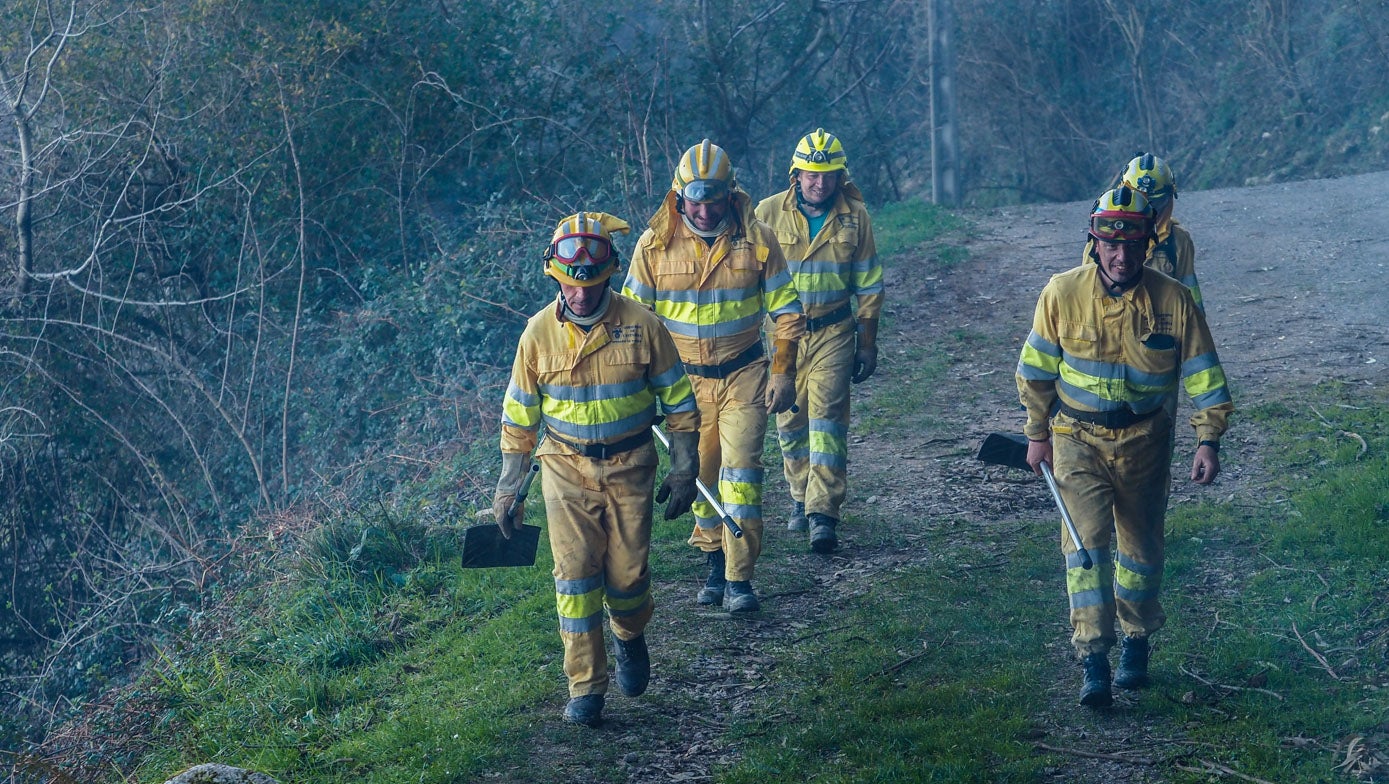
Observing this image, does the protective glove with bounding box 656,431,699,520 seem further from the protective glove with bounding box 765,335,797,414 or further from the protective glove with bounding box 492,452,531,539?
the protective glove with bounding box 765,335,797,414

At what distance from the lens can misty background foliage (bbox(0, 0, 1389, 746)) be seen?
12.7m

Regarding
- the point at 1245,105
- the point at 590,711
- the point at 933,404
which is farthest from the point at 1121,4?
the point at 590,711

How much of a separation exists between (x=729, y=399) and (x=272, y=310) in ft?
33.1

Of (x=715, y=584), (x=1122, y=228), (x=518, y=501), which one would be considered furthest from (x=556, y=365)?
(x=1122, y=228)

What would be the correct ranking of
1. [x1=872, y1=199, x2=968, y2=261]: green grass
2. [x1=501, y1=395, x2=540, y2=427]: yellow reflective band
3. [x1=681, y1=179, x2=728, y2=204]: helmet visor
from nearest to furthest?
[x1=501, y1=395, x2=540, y2=427]: yellow reflective band < [x1=681, y1=179, x2=728, y2=204]: helmet visor < [x1=872, y1=199, x2=968, y2=261]: green grass

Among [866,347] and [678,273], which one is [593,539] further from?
[866,347]

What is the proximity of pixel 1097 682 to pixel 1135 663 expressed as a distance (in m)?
0.26

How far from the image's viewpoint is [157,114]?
46.6 ft

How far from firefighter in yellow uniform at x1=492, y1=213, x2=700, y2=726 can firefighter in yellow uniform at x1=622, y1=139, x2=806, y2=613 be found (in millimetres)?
988

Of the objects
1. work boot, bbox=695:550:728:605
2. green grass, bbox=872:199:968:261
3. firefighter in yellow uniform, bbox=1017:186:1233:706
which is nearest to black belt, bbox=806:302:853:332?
work boot, bbox=695:550:728:605

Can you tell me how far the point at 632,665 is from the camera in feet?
19.1

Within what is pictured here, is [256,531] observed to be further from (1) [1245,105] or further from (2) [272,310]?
(1) [1245,105]

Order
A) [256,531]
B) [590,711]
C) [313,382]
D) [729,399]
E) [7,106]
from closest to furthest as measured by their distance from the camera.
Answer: [590,711] < [729,399] < [256,531] < [7,106] < [313,382]

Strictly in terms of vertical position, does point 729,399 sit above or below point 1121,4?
below
